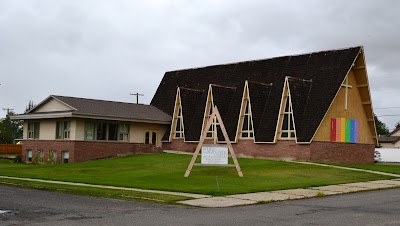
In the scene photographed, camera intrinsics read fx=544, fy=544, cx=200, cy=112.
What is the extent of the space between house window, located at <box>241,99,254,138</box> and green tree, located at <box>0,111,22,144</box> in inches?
2517

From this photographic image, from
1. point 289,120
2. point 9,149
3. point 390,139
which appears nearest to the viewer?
point 289,120

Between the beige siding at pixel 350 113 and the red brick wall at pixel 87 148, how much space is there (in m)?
15.6

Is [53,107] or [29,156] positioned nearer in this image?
[53,107]

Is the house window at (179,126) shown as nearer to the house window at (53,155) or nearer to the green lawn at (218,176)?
the house window at (53,155)

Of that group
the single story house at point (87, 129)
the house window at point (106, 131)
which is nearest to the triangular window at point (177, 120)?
the single story house at point (87, 129)

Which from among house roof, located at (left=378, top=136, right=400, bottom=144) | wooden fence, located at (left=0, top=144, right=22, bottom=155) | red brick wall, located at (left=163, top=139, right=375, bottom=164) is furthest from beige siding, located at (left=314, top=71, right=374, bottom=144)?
house roof, located at (left=378, top=136, right=400, bottom=144)

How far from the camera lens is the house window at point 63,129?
44969mm

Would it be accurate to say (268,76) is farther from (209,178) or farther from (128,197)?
(128,197)

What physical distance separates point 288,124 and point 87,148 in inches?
646

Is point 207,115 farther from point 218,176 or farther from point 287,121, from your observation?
point 218,176

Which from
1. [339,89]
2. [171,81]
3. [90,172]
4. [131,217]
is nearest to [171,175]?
[90,172]

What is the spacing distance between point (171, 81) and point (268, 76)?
13.3m

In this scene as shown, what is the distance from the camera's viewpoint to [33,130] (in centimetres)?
4909

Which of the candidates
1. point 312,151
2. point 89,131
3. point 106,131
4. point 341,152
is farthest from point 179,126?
point 341,152
